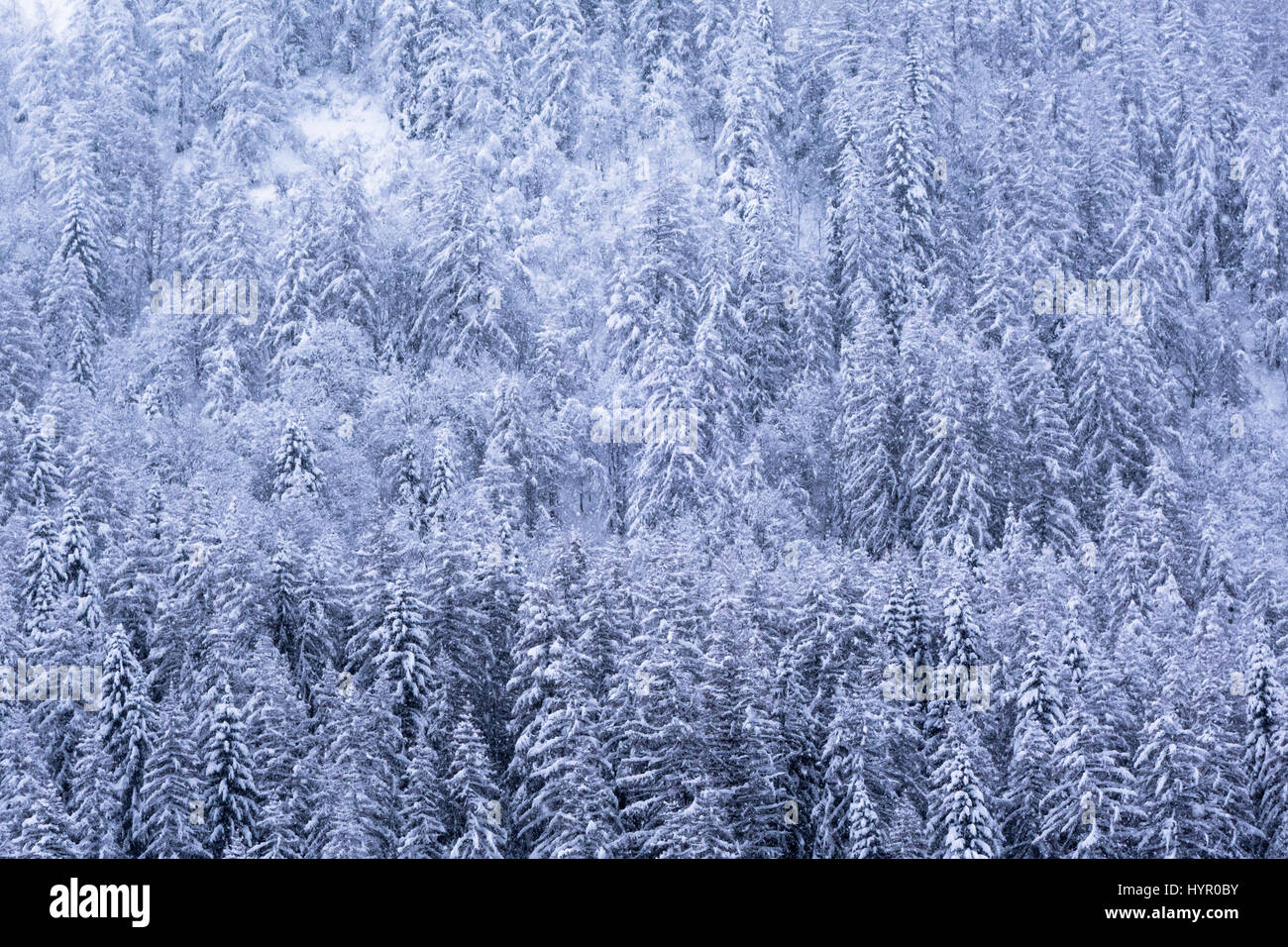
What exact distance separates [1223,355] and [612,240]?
3361 cm

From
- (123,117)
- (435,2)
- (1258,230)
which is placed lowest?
(1258,230)

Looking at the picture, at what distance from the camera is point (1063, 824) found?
49.5 metres

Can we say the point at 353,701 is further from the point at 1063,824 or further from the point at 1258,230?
the point at 1258,230

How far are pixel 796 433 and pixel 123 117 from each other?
49.9 m

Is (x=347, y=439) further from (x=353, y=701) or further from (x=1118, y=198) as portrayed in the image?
(x=1118, y=198)

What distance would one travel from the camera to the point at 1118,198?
10369 centimetres

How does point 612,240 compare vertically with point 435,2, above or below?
below

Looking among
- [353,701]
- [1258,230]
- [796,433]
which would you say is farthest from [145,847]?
[1258,230]

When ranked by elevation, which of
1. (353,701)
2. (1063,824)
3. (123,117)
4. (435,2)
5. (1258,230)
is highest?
(435,2)

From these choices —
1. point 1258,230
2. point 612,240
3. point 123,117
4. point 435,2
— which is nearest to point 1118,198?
point 1258,230
